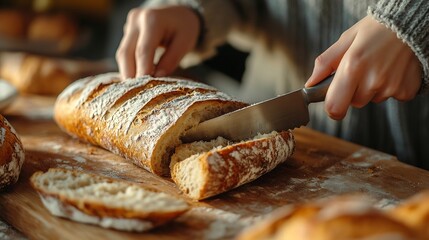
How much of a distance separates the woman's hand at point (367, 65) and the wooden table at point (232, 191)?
24 centimetres

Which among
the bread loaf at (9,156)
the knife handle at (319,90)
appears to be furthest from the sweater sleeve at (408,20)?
the bread loaf at (9,156)

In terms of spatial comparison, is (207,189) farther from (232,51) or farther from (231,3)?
(232,51)

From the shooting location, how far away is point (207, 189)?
1.63m

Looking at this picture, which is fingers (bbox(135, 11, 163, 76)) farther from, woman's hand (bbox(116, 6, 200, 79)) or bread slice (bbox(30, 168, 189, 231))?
bread slice (bbox(30, 168, 189, 231))

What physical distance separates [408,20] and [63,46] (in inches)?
98.1

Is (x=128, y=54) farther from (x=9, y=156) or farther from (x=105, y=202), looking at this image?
(x=105, y=202)

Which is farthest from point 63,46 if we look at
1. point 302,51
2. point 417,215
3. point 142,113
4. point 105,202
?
point 417,215

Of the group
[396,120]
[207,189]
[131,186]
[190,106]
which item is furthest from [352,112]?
[131,186]

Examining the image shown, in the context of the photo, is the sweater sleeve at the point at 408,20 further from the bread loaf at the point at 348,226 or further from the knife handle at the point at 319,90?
the bread loaf at the point at 348,226

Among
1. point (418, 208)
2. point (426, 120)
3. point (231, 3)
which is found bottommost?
point (426, 120)

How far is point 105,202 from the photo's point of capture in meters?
1.46

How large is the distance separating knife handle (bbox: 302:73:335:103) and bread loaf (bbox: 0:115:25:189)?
0.87 metres

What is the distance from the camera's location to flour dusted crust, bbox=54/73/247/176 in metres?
1.84

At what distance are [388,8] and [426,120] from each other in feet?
2.57
